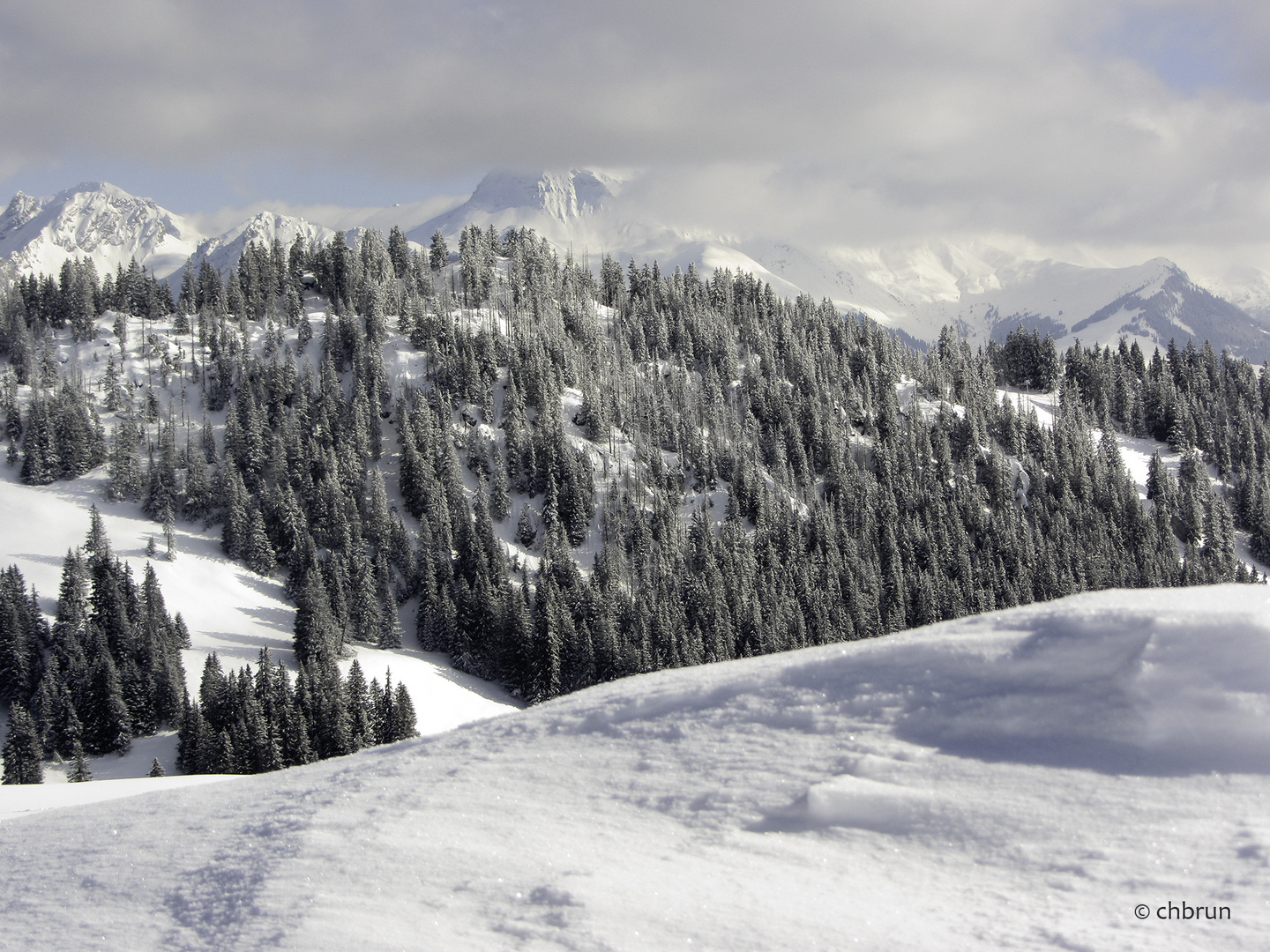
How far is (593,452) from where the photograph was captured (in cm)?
14225

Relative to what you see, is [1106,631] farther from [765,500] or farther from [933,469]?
[933,469]

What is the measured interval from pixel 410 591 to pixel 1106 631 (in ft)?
355

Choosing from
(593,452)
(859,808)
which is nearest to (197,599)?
(593,452)

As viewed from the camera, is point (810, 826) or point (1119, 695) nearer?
point (810, 826)

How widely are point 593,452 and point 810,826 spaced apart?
13173cm

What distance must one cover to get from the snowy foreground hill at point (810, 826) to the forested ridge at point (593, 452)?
6867 centimetres

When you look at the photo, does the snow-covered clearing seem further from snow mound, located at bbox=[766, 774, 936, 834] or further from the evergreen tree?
snow mound, located at bbox=[766, 774, 936, 834]

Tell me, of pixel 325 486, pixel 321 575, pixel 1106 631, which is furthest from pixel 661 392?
pixel 1106 631

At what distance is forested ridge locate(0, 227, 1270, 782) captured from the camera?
335ft

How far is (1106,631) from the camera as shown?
12.2 metres

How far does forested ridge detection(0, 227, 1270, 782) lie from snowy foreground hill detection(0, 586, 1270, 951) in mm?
68672

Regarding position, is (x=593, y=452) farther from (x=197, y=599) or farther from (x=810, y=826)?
(x=810, y=826)

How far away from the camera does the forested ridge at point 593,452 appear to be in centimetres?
10225

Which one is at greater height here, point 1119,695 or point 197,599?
point 197,599
